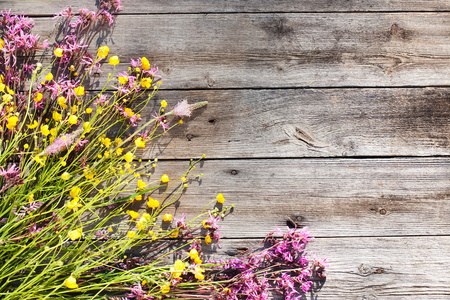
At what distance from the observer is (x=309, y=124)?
1296 mm

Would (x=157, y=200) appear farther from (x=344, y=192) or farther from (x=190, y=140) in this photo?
(x=344, y=192)

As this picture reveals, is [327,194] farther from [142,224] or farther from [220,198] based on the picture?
[142,224]

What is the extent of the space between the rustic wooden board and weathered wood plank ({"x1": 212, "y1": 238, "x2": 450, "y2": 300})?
34 cm

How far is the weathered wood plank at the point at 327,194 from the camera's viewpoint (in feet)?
4.11

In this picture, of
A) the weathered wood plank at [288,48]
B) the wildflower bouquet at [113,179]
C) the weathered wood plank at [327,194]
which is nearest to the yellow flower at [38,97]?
the wildflower bouquet at [113,179]

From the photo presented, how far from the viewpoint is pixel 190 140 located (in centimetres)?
127

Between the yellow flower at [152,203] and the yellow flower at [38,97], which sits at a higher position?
the yellow flower at [38,97]

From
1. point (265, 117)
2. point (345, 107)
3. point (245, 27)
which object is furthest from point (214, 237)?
point (245, 27)

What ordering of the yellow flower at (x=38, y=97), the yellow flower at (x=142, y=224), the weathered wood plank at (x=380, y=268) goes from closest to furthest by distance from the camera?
the yellow flower at (x=142, y=224) < the yellow flower at (x=38, y=97) < the weathered wood plank at (x=380, y=268)

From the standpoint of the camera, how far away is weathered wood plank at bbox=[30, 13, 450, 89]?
130cm

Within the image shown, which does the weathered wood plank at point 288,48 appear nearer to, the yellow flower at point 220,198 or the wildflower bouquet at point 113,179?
the wildflower bouquet at point 113,179

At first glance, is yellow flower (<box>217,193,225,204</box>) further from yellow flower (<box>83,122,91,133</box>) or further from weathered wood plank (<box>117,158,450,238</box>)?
yellow flower (<box>83,122,91,133</box>)

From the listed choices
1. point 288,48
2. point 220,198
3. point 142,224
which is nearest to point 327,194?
point 220,198

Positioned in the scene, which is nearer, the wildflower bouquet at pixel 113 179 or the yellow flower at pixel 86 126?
the yellow flower at pixel 86 126
